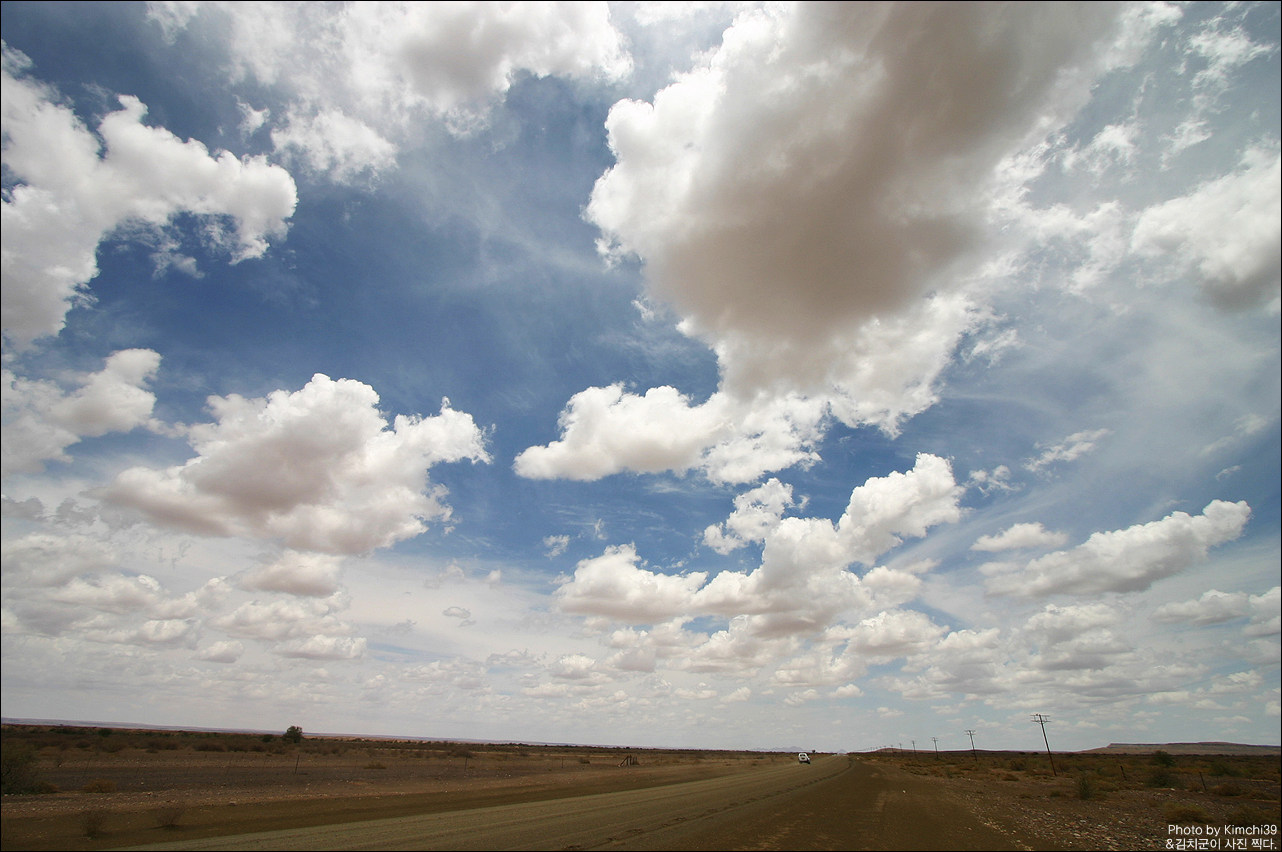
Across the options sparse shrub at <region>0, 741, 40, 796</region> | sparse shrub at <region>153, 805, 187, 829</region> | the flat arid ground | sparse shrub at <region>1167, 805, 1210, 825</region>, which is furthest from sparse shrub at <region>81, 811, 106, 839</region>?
sparse shrub at <region>1167, 805, 1210, 825</region>

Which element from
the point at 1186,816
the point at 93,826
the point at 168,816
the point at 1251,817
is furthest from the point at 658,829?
the point at 1251,817

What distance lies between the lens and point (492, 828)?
18328 mm

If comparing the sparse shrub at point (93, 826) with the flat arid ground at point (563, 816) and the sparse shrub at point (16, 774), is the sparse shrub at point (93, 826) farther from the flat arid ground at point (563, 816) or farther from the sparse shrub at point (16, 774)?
the sparse shrub at point (16, 774)

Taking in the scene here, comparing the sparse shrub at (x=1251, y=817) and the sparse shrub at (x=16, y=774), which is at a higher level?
the sparse shrub at (x=16, y=774)

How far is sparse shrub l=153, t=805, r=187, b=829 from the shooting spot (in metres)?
19.5

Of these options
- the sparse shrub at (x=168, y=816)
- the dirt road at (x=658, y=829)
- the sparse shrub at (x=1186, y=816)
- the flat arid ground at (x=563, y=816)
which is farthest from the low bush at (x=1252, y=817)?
the sparse shrub at (x=168, y=816)

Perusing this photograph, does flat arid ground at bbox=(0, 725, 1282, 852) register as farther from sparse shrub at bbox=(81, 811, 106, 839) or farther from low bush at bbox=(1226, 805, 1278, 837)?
low bush at bbox=(1226, 805, 1278, 837)

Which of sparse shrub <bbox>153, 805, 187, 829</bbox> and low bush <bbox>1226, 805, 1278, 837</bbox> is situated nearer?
sparse shrub <bbox>153, 805, 187, 829</bbox>

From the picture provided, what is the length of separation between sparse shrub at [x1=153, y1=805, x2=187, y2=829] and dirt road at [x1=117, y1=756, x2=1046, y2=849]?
476 centimetres

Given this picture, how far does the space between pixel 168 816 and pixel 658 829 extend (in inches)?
712

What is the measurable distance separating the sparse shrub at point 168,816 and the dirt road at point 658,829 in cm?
476

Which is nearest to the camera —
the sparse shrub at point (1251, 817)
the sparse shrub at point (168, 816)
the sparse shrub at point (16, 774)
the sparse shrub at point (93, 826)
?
the sparse shrub at point (93, 826)

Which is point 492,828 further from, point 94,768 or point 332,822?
point 94,768

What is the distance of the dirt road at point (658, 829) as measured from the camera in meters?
15.9
